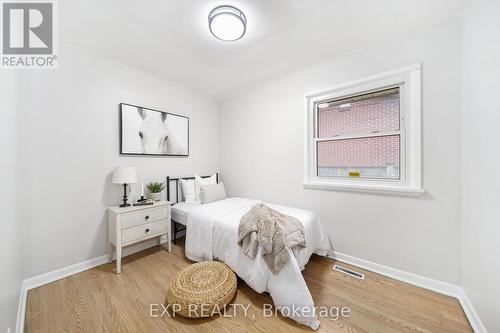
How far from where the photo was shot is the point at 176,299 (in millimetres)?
1458

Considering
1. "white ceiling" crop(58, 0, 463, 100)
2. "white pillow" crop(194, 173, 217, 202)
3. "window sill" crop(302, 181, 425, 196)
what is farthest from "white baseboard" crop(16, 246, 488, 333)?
"white ceiling" crop(58, 0, 463, 100)

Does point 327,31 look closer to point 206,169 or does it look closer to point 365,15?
point 365,15

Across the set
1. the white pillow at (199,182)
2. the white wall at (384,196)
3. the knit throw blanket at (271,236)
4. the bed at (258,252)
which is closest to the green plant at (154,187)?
the bed at (258,252)

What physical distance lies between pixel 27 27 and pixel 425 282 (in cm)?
446

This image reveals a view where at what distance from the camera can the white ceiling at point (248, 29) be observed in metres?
1.53

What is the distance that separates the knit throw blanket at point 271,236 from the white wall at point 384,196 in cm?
85

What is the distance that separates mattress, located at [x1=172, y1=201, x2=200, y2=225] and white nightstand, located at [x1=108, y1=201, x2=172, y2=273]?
0.17 metres

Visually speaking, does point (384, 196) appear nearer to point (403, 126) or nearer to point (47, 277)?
point (403, 126)

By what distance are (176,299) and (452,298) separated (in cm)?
242

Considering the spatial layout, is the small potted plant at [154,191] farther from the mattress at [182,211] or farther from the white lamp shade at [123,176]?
the white lamp shade at [123,176]

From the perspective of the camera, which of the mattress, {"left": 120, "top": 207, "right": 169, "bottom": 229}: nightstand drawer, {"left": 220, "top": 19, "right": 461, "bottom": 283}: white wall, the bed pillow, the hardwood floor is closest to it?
the hardwood floor

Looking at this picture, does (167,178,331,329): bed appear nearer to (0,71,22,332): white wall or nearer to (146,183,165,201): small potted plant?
(146,183,165,201): small potted plant

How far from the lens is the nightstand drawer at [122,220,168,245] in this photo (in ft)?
6.84

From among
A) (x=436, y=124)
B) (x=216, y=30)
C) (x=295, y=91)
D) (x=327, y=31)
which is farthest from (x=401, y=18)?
(x=216, y=30)
